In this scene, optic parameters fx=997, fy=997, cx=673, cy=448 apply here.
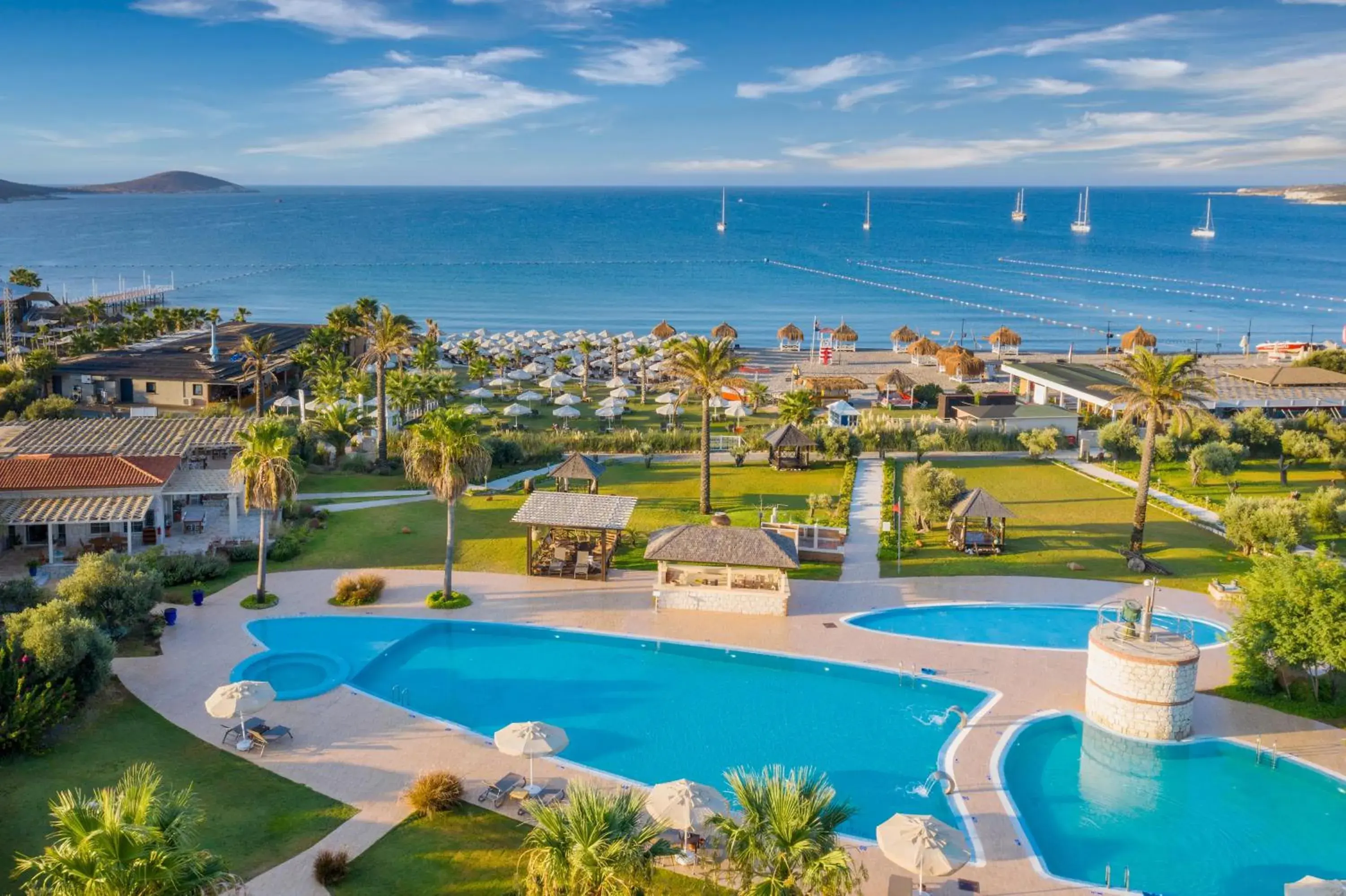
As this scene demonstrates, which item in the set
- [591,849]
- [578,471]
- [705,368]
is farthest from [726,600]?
[591,849]

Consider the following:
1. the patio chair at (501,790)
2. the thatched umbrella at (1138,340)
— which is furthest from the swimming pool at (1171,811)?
the thatched umbrella at (1138,340)

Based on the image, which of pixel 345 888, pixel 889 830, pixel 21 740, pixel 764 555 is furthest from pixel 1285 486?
pixel 21 740

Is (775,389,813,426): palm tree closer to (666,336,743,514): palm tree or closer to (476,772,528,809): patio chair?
(666,336,743,514): palm tree

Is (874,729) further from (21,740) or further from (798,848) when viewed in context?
(21,740)

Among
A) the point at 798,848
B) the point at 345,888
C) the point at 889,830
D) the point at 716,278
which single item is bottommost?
the point at 345,888

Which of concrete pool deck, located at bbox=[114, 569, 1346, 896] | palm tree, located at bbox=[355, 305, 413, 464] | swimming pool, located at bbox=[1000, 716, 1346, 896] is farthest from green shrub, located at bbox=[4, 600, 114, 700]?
palm tree, located at bbox=[355, 305, 413, 464]

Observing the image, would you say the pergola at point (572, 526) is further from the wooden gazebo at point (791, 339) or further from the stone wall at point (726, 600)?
the wooden gazebo at point (791, 339)

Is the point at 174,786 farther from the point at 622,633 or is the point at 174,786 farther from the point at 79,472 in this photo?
the point at 79,472
